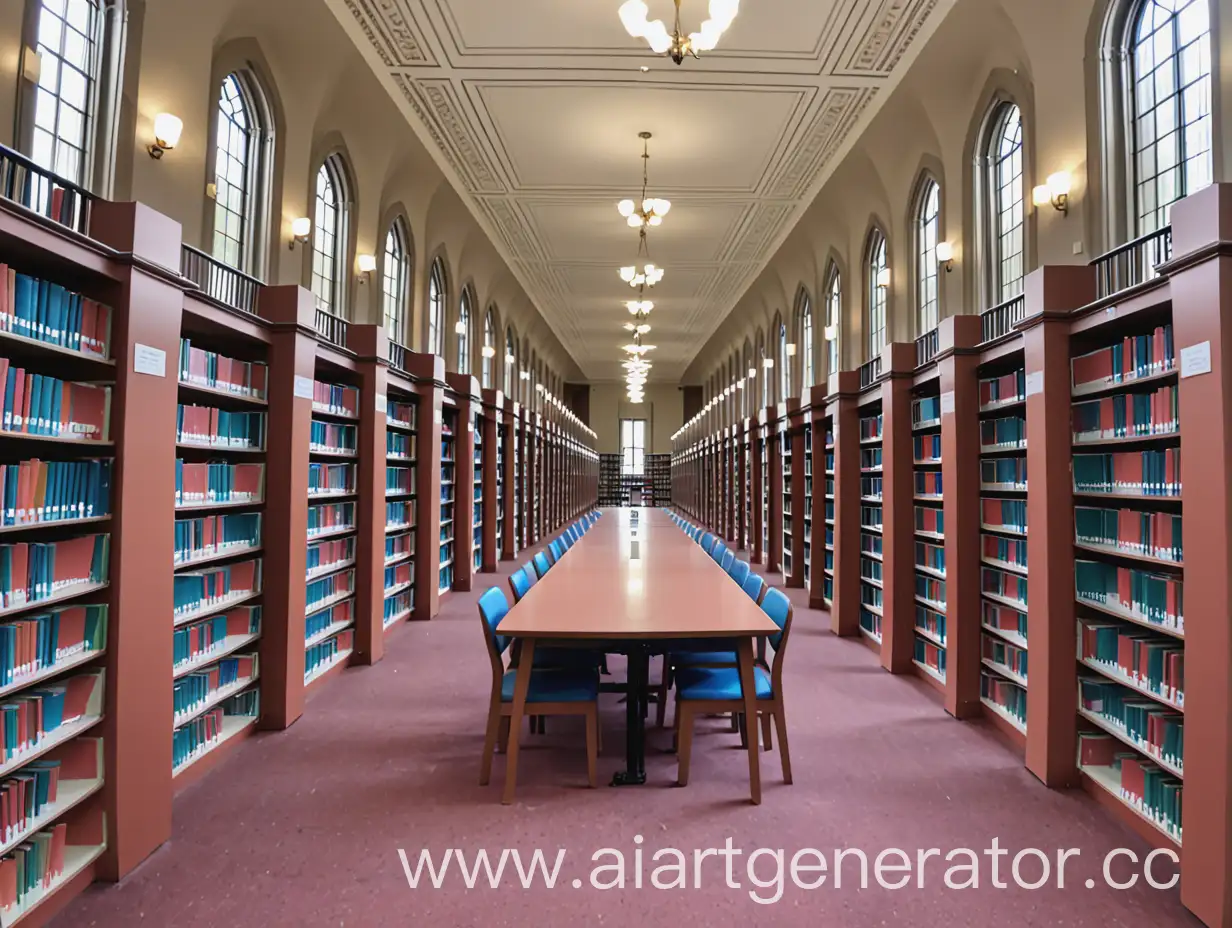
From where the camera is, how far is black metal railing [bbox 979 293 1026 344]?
438 centimetres

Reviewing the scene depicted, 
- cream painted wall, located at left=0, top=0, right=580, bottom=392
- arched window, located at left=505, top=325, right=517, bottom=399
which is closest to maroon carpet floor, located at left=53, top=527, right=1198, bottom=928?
cream painted wall, located at left=0, top=0, right=580, bottom=392

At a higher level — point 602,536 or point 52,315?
point 52,315

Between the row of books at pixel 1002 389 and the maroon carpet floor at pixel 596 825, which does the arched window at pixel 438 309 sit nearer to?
the maroon carpet floor at pixel 596 825

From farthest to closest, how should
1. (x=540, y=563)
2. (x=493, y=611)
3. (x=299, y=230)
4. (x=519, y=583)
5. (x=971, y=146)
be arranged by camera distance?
(x=971, y=146) < (x=299, y=230) < (x=540, y=563) < (x=519, y=583) < (x=493, y=611)

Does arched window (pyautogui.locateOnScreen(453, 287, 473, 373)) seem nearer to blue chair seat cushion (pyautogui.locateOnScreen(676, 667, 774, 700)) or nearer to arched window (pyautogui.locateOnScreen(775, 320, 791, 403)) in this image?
arched window (pyautogui.locateOnScreen(775, 320, 791, 403))

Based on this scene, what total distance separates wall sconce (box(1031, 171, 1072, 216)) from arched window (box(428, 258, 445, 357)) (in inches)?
314

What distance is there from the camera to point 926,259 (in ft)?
25.4

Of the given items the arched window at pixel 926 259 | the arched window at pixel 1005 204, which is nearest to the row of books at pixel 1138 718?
the arched window at pixel 1005 204

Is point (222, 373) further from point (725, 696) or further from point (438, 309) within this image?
point (438, 309)

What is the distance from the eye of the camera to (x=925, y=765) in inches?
155

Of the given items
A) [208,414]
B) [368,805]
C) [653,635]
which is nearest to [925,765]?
[653,635]

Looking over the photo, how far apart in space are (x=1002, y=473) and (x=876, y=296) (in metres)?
5.03

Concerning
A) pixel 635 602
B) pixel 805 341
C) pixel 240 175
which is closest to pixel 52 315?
pixel 635 602

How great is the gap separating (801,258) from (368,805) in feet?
34.2
